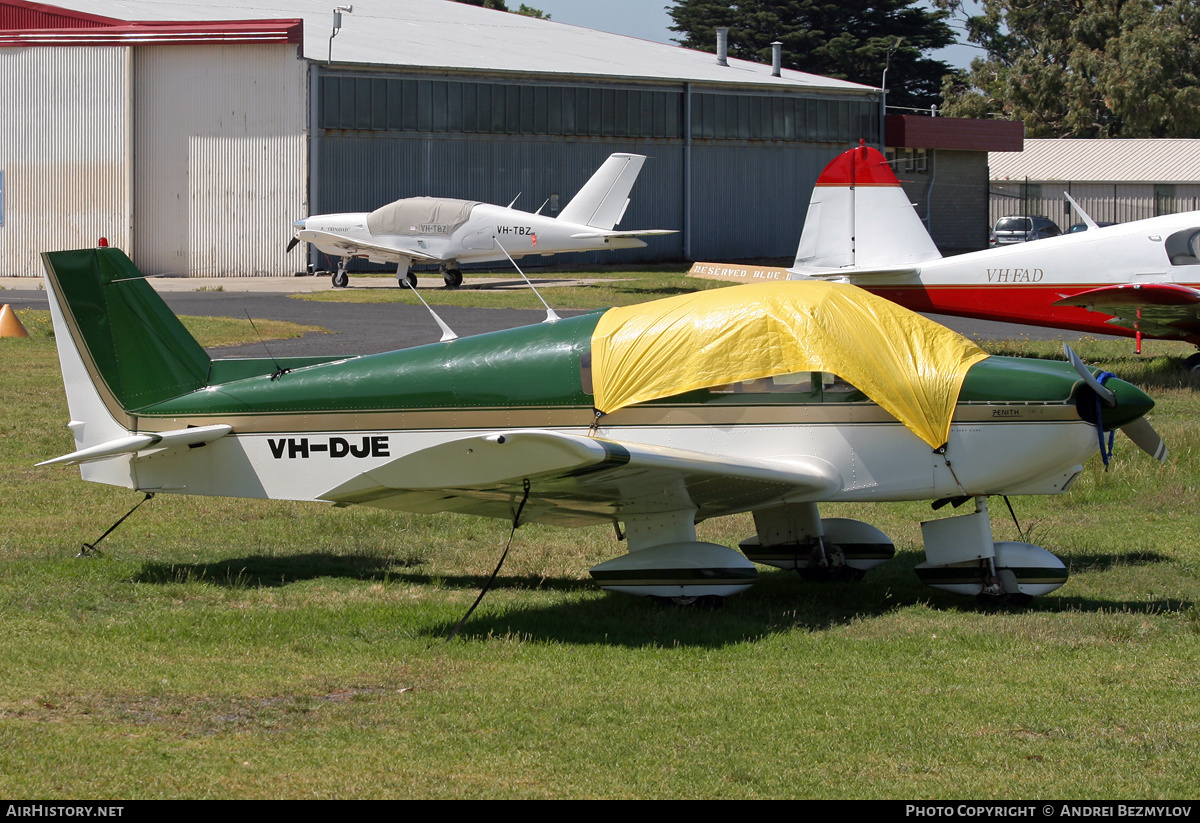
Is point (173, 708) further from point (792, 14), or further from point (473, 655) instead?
point (792, 14)

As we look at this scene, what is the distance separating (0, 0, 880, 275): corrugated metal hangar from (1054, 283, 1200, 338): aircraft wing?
26217mm

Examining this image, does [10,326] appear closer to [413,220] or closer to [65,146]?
[413,220]

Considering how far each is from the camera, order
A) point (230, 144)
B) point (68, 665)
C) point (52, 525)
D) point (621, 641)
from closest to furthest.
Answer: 1. point (68, 665)
2. point (621, 641)
3. point (52, 525)
4. point (230, 144)

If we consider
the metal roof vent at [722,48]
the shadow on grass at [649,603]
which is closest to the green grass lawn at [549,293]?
the metal roof vent at [722,48]

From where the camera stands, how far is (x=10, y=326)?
22.3 metres

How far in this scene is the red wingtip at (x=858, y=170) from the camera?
17203mm

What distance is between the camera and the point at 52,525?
9586 millimetres

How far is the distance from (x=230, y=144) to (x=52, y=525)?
30177 millimetres

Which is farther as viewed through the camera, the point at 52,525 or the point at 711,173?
the point at 711,173

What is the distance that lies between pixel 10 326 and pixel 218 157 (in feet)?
54.6

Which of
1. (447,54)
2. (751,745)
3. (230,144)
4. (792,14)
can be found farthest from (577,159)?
(751,745)

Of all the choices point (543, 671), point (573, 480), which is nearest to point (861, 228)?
point (573, 480)

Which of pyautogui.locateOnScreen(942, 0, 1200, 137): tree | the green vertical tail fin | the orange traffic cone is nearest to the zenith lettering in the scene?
the green vertical tail fin

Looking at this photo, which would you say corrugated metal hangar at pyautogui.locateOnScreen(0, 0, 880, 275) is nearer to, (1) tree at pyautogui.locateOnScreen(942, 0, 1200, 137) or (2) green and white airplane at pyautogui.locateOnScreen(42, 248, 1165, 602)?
(2) green and white airplane at pyautogui.locateOnScreen(42, 248, 1165, 602)
